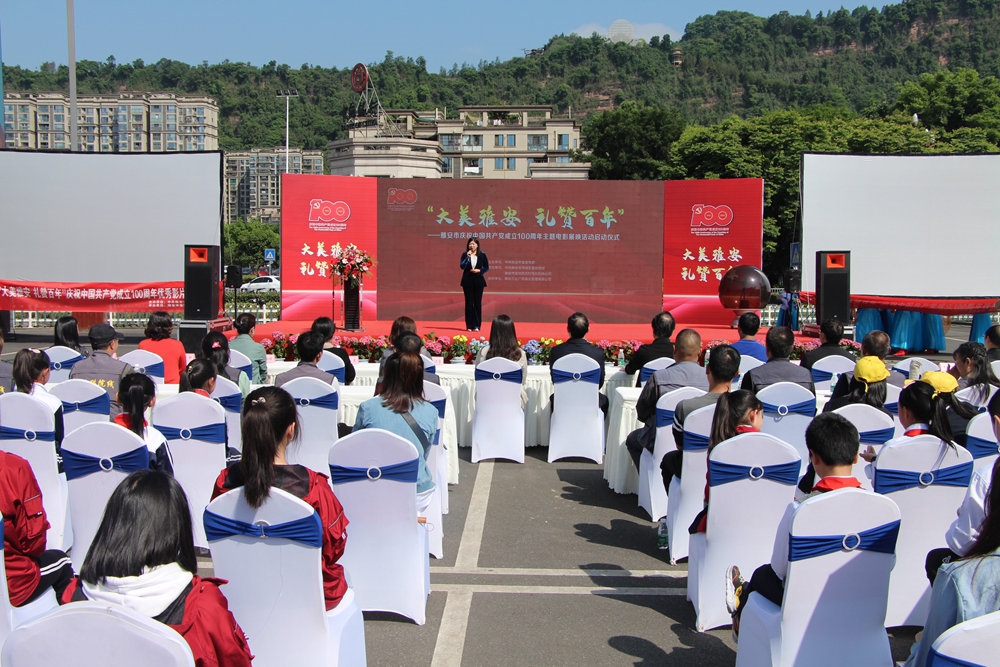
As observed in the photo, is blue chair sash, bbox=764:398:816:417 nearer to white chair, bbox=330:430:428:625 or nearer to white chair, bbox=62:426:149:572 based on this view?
white chair, bbox=330:430:428:625

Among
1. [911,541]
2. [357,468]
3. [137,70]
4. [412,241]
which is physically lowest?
[911,541]

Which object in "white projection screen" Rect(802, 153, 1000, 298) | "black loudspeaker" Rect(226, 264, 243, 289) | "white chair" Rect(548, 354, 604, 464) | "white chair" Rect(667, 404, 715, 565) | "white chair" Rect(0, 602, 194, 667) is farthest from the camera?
"white projection screen" Rect(802, 153, 1000, 298)

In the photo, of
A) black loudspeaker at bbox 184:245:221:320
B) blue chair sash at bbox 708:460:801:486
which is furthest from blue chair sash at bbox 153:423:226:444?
black loudspeaker at bbox 184:245:221:320

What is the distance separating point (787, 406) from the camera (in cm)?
455

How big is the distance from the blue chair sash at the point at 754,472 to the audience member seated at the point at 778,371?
168 centimetres

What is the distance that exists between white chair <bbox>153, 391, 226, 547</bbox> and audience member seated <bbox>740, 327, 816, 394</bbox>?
2.96 meters

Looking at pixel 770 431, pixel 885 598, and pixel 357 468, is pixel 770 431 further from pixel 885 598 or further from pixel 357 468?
pixel 357 468

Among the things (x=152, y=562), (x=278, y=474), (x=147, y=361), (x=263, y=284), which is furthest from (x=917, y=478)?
(x=263, y=284)

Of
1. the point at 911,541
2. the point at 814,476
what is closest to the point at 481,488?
the point at 814,476

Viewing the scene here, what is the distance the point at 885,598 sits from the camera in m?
2.63

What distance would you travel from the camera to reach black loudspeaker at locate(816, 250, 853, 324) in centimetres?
1205

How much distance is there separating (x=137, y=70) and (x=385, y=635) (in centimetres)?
18495

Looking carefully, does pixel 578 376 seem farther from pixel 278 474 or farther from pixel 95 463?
pixel 278 474

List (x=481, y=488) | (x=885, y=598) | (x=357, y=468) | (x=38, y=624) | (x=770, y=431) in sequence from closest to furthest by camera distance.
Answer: (x=38, y=624) < (x=885, y=598) < (x=357, y=468) < (x=770, y=431) < (x=481, y=488)
